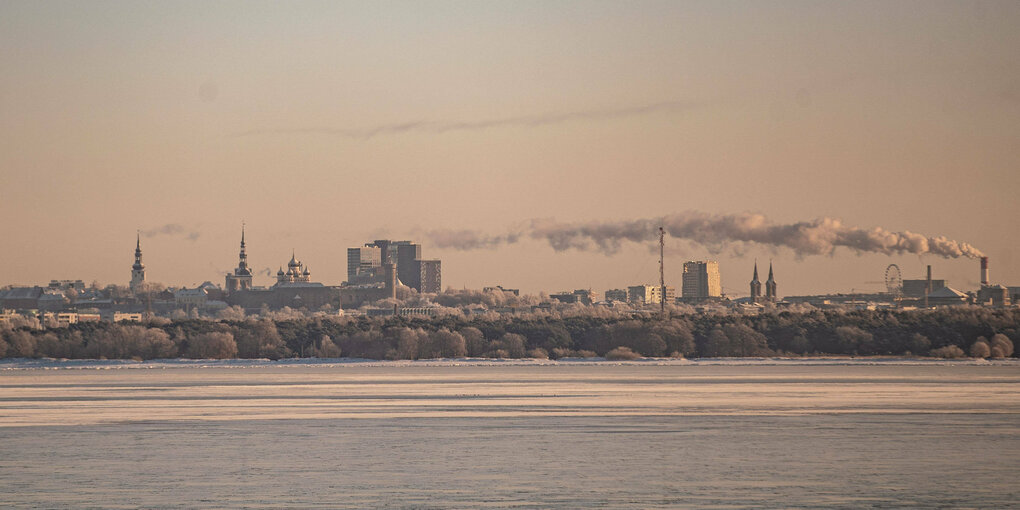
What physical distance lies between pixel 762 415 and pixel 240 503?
77.8 ft

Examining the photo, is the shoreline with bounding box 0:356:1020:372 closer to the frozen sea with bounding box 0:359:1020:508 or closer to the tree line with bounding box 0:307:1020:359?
the tree line with bounding box 0:307:1020:359

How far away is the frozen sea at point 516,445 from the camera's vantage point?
26328 mm

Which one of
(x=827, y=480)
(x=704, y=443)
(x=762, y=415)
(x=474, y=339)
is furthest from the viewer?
(x=474, y=339)

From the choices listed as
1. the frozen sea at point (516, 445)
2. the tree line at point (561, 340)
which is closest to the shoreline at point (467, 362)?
the tree line at point (561, 340)

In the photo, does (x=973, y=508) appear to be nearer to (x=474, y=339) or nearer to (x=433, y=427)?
(x=433, y=427)

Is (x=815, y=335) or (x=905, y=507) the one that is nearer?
(x=905, y=507)

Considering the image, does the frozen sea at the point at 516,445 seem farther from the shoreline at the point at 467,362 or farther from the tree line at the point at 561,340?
the tree line at the point at 561,340

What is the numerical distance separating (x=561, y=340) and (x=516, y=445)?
85.6m

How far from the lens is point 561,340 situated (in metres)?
120

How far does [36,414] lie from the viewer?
46594 millimetres

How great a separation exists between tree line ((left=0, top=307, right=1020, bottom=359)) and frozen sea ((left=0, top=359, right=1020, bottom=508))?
46.4 metres

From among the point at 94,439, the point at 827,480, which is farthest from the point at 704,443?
the point at 94,439

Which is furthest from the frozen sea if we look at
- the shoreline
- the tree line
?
the tree line

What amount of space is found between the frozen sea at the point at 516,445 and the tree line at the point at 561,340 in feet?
152
